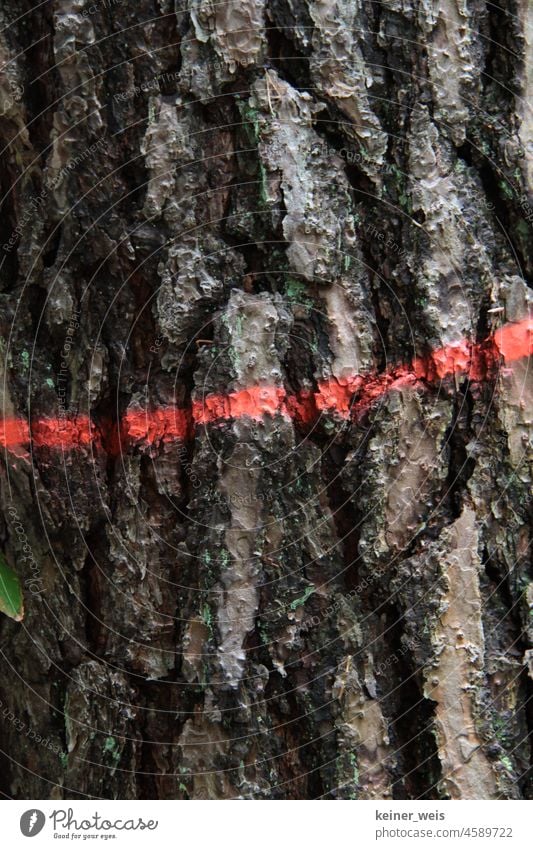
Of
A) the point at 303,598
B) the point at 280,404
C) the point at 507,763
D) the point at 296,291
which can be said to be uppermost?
the point at 296,291

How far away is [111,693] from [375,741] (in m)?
0.30

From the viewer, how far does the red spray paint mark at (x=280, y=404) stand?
2.95 feet

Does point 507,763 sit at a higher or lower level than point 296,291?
lower

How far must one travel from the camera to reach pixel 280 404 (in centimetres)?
90

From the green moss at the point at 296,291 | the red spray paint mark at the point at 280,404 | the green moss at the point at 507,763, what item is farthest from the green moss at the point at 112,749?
the green moss at the point at 296,291

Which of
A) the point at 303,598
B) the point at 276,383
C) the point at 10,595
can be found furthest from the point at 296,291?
the point at 10,595

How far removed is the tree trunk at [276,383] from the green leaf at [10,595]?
0.19ft

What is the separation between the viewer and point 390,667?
931 mm

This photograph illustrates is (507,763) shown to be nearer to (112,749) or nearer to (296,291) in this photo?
(112,749)

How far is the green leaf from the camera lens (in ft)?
3.22

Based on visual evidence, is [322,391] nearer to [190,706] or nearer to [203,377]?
[203,377]

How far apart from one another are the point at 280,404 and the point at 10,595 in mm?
406

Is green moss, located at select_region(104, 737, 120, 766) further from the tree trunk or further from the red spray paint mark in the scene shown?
the red spray paint mark
